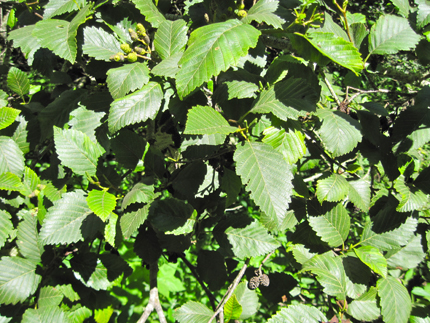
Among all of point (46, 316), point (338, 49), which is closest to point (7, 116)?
point (46, 316)

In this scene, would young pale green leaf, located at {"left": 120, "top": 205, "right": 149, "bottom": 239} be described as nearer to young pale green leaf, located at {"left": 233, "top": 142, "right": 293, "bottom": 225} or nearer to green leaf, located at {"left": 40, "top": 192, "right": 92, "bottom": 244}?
green leaf, located at {"left": 40, "top": 192, "right": 92, "bottom": 244}

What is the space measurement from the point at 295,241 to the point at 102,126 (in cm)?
96

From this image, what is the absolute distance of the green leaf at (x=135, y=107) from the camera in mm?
959

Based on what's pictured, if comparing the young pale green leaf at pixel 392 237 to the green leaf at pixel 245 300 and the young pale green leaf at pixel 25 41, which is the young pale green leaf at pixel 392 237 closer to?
the green leaf at pixel 245 300

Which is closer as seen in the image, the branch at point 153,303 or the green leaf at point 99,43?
the green leaf at point 99,43

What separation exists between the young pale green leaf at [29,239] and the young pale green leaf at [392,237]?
1415 mm

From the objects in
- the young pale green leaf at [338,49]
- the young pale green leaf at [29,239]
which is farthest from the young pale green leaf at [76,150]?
the young pale green leaf at [338,49]

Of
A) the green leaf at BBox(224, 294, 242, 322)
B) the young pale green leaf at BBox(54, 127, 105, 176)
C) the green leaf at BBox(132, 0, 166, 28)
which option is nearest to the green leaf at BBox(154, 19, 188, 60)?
the green leaf at BBox(132, 0, 166, 28)

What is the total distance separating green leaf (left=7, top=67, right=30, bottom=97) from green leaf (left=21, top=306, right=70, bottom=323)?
0.97m

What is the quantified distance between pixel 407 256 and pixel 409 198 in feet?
1.19

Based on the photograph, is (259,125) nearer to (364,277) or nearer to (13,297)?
(364,277)

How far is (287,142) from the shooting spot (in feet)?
3.36

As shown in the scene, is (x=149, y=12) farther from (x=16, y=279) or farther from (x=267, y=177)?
(x=16, y=279)

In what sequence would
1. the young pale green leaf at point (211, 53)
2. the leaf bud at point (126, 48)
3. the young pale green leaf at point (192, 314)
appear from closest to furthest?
the young pale green leaf at point (211, 53)
the leaf bud at point (126, 48)
the young pale green leaf at point (192, 314)
